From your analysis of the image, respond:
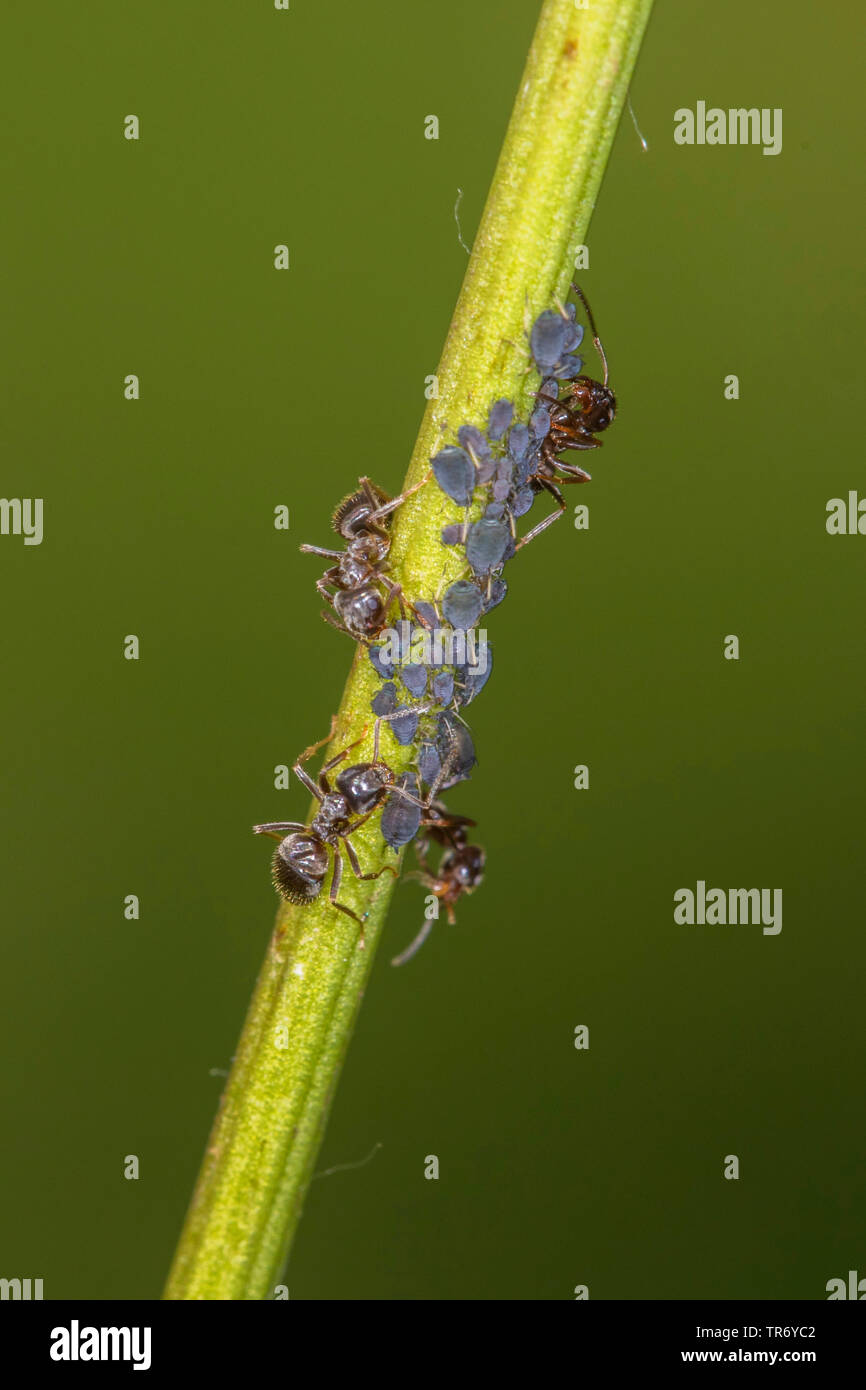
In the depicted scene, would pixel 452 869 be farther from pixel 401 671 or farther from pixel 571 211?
pixel 571 211

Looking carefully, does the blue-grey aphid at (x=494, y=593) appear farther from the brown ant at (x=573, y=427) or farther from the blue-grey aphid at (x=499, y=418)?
the brown ant at (x=573, y=427)

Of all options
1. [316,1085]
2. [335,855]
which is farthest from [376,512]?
[316,1085]

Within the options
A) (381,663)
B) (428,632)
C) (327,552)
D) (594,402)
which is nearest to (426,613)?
(428,632)

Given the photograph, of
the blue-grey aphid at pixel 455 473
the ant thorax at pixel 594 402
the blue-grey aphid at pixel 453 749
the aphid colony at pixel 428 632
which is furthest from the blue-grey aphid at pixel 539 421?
the ant thorax at pixel 594 402

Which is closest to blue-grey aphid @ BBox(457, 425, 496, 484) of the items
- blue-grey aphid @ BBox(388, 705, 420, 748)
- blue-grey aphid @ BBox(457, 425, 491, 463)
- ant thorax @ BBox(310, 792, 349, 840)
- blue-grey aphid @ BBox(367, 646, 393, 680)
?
blue-grey aphid @ BBox(457, 425, 491, 463)

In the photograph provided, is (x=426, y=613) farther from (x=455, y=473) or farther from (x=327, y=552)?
(x=327, y=552)

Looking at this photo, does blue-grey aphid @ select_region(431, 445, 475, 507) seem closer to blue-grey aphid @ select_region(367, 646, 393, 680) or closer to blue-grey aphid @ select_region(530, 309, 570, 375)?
blue-grey aphid @ select_region(530, 309, 570, 375)
